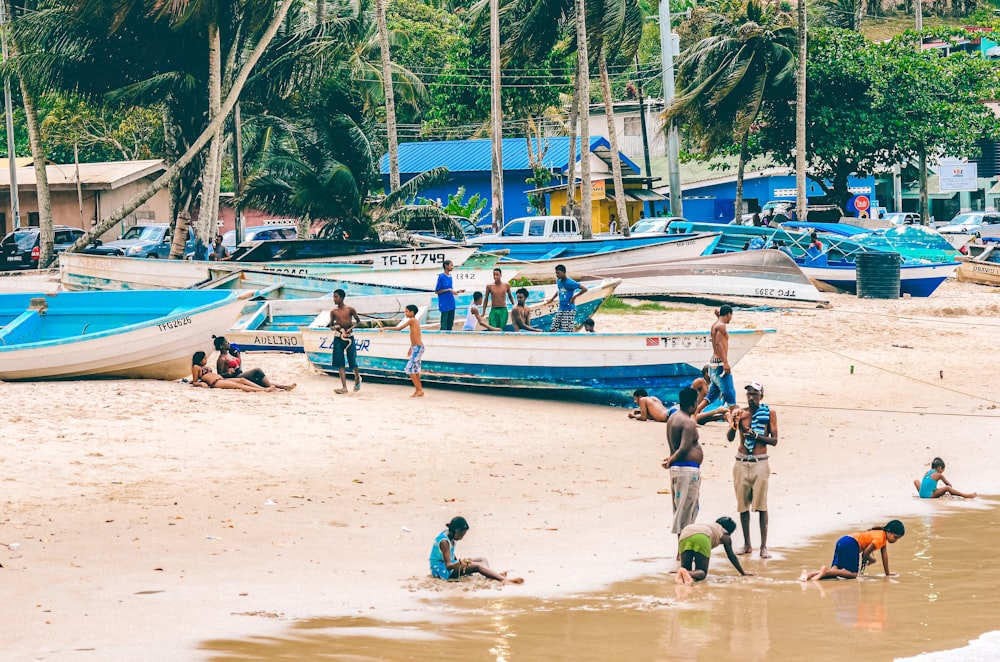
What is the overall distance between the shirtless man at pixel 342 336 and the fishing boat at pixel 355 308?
2.65m

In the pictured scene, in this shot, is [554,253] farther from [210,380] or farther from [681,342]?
[210,380]

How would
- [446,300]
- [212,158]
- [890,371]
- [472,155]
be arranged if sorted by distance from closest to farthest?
[446,300]
[890,371]
[212,158]
[472,155]

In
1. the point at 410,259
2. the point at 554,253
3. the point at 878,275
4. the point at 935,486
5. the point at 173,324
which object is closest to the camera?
the point at 935,486

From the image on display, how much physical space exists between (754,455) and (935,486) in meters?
3.50

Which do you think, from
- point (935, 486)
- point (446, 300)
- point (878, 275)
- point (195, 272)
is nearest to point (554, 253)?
point (878, 275)

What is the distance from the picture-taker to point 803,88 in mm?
34719

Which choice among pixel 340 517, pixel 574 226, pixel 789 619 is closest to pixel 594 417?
pixel 340 517

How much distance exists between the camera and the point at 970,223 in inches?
1964

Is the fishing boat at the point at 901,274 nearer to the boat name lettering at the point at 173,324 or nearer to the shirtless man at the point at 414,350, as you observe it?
the shirtless man at the point at 414,350

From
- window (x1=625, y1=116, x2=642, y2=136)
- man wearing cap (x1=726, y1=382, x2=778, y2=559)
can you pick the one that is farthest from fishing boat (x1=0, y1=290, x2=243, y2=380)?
window (x1=625, y1=116, x2=642, y2=136)

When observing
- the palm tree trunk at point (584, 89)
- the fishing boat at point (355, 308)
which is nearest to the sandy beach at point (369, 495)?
the fishing boat at point (355, 308)

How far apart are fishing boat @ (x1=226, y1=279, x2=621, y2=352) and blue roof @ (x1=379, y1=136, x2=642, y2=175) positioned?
95.8 feet

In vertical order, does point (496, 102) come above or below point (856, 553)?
above

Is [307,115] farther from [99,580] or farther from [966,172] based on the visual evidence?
[966,172]
